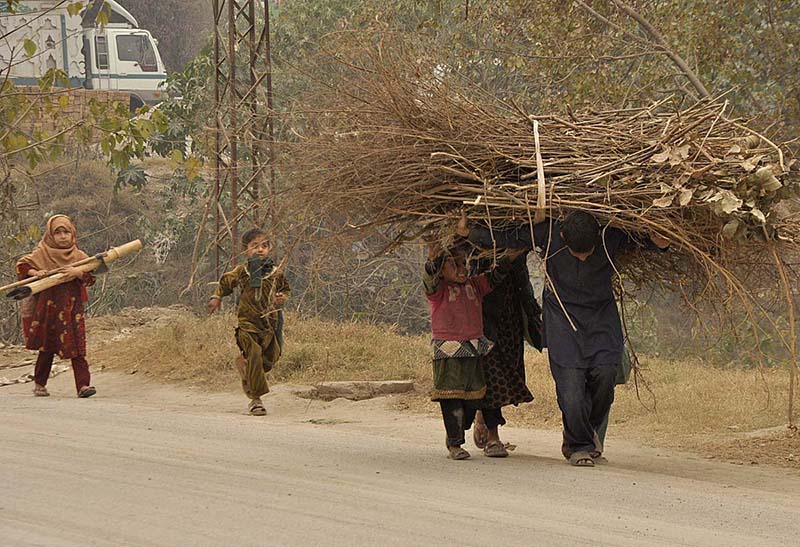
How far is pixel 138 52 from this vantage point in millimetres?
32500

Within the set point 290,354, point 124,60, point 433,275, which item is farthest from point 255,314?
point 124,60

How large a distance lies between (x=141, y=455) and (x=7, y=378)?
7061 millimetres

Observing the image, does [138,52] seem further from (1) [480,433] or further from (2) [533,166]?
(2) [533,166]

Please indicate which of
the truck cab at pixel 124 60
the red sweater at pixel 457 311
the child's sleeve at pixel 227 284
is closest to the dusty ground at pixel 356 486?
Result: the red sweater at pixel 457 311

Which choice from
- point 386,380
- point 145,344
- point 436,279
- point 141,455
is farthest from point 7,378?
point 436,279

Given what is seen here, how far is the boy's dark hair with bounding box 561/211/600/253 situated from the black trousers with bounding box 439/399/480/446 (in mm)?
1185

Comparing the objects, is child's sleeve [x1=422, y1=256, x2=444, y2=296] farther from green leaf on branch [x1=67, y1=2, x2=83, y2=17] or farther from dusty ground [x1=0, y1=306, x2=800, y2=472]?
green leaf on branch [x1=67, y1=2, x2=83, y2=17]

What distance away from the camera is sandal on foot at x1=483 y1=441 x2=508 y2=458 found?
6961mm

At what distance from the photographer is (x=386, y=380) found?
11.5 m

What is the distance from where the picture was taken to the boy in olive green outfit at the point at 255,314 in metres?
9.26

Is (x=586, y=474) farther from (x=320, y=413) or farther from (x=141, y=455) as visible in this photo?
(x=320, y=413)

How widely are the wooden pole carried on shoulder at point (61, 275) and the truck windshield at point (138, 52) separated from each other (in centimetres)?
2317

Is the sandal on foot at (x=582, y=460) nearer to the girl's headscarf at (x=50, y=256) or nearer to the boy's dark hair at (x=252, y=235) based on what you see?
the boy's dark hair at (x=252, y=235)

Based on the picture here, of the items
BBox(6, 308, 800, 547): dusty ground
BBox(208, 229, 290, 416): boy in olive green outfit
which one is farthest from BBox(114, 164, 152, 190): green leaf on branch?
BBox(6, 308, 800, 547): dusty ground
